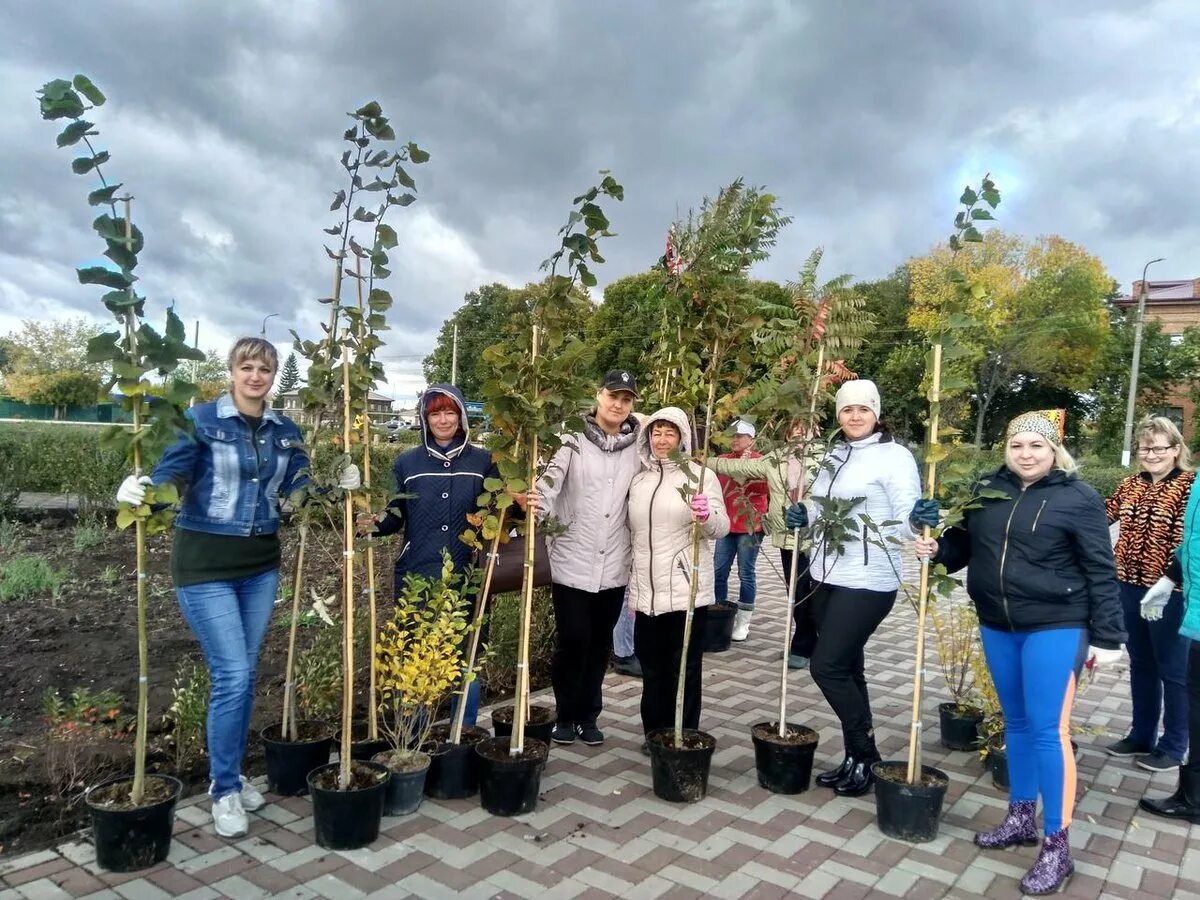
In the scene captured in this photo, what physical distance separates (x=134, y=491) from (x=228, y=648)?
78 centimetres

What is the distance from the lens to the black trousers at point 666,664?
4273 millimetres

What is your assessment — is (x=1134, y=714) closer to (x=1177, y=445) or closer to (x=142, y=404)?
(x=1177, y=445)

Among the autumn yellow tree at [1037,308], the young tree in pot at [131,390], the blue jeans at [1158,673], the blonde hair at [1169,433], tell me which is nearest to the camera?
the young tree in pot at [131,390]

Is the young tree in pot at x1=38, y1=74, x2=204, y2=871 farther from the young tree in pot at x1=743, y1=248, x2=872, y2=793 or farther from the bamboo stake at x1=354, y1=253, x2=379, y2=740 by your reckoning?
the young tree in pot at x1=743, y1=248, x2=872, y2=793

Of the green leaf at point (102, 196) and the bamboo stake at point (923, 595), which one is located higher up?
the green leaf at point (102, 196)

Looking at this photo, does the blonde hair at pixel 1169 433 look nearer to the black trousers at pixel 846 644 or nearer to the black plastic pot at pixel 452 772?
the black trousers at pixel 846 644

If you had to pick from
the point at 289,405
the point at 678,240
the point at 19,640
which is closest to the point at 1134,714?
the point at 678,240

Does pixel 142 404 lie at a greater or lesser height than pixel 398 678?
greater

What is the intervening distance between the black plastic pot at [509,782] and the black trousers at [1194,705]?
310 cm

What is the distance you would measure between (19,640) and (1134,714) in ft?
24.0

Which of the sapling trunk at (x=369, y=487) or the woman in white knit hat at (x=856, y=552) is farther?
the woman in white knit hat at (x=856, y=552)

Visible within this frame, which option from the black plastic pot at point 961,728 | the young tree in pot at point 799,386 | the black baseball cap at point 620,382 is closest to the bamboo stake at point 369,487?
the black baseball cap at point 620,382

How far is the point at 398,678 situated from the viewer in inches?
155

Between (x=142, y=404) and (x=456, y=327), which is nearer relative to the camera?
(x=142, y=404)
